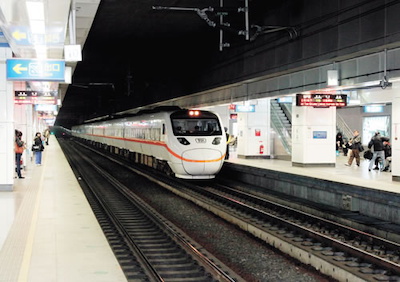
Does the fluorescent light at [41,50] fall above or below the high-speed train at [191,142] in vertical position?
above

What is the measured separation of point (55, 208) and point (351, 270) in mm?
7291

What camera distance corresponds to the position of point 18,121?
73.0ft

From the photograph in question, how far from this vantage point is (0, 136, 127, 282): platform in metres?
6.84

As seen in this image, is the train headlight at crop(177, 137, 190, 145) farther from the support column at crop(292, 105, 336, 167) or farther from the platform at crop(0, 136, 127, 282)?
the support column at crop(292, 105, 336, 167)

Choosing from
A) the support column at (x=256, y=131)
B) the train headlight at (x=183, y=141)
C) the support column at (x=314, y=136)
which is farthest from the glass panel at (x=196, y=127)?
the support column at (x=256, y=131)

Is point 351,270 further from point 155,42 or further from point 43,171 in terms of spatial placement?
point 43,171

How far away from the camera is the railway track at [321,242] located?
7773 mm

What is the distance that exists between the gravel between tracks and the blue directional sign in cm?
442

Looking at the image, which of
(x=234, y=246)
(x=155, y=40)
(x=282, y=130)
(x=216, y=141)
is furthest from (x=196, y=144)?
(x=282, y=130)

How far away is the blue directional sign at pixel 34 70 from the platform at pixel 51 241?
304 centimetres

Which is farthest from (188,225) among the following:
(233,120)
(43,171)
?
(233,120)

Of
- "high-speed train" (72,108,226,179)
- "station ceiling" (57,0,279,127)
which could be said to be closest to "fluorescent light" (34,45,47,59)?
"station ceiling" (57,0,279,127)

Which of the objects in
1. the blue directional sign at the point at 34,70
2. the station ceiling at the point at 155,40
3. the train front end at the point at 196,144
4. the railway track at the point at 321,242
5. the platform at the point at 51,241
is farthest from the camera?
the train front end at the point at 196,144

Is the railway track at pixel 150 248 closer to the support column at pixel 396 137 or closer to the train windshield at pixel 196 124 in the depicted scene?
the train windshield at pixel 196 124
